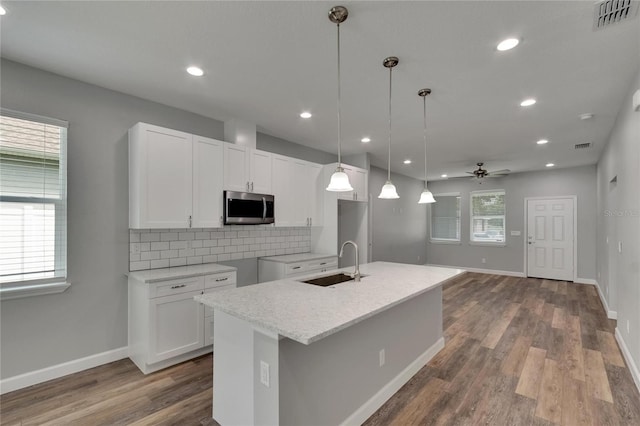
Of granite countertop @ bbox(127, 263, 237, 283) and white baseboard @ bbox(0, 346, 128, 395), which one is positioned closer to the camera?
white baseboard @ bbox(0, 346, 128, 395)

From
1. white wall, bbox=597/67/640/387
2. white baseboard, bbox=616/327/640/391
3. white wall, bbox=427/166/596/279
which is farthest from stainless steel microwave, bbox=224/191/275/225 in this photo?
white wall, bbox=427/166/596/279

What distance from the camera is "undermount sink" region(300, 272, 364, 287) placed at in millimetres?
2740

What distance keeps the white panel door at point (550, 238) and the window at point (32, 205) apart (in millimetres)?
8977

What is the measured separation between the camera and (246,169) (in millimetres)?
3789

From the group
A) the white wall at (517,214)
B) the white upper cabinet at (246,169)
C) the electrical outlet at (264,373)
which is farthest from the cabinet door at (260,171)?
the white wall at (517,214)

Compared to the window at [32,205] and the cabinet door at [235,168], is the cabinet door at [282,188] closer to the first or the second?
the cabinet door at [235,168]

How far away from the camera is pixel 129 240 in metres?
3.11

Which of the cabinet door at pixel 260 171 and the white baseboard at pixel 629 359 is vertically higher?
the cabinet door at pixel 260 171

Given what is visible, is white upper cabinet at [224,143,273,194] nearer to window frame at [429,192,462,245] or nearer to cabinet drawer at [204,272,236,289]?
cabinet drawer at [204,272,236,289]

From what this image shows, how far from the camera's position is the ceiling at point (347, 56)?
189cm

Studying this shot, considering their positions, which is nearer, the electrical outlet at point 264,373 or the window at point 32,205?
the electrical outlet at point 264,373

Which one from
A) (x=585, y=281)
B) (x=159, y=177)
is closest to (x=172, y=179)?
(x=159, y=177)

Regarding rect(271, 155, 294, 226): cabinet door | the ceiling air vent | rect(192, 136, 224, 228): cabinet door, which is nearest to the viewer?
the ceiling air vent

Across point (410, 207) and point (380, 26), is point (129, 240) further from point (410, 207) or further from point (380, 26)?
point (410, 207)
